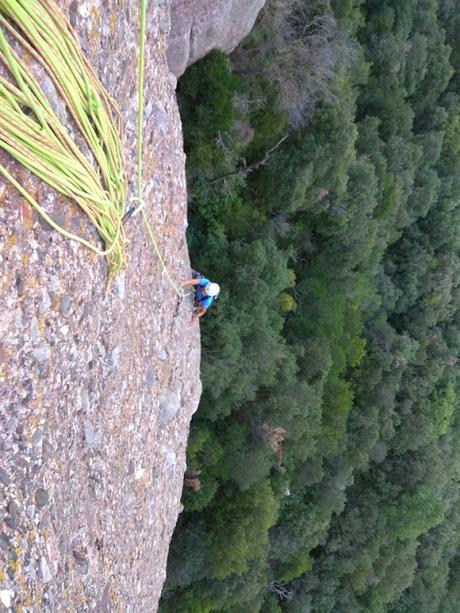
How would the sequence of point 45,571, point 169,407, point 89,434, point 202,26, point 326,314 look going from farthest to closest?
point 326,314 < point 202,26 < point 169,407 < point 89,434 < point 45,571

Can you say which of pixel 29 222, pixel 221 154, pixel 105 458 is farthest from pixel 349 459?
pixel 29 222

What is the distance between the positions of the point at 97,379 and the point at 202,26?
531 centimetres

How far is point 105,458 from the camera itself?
443cm

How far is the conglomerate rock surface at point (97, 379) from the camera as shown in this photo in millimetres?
3318

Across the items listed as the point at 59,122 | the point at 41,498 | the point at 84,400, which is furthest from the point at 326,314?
the point at 59,122

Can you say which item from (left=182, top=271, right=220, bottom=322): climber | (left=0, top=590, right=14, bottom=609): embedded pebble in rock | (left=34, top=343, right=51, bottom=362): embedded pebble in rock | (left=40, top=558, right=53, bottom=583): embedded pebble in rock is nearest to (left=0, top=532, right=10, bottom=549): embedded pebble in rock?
(left=0, top=590, right=14, bottom=609): embedded pebble in rock

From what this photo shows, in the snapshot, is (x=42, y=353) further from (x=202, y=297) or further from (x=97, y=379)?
(x=202, y=297)

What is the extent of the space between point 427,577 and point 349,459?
7426 millimetres

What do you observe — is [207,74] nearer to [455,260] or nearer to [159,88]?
[159,88]

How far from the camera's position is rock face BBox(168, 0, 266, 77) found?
668 centimetres

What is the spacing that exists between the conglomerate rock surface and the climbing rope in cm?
13

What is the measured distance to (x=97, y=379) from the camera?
4.21 metres

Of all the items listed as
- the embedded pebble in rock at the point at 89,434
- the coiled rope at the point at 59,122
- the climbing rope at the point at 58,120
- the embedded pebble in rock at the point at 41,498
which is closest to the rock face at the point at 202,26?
the coiled rope at the point at 59,122

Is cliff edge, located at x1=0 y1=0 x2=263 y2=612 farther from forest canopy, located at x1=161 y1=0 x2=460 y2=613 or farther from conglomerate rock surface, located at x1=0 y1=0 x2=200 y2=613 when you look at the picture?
forest canopy, located at x1=161 y1=0 x2=460 y2=613
